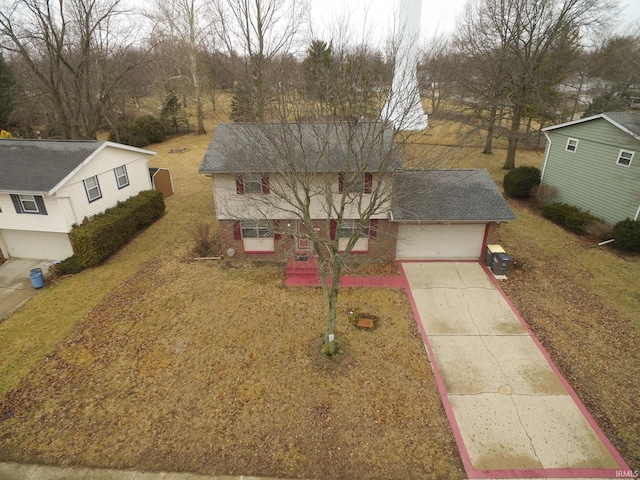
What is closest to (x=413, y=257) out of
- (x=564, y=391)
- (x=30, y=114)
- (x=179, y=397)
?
(x=564, y=391)

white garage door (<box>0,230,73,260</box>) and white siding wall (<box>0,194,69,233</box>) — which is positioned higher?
white siding wall (<box>0,194,69,233</box>)

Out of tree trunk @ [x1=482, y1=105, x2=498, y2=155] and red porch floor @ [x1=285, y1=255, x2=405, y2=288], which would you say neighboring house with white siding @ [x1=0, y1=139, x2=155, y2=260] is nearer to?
red porch floor @ [x1=285, y1=255, x2=405, y2=288]

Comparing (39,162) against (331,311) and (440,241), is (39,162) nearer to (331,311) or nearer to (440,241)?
(331,311)

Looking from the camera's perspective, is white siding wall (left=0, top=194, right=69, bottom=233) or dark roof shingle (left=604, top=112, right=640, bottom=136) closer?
white siding wall (left=0, top=194, right=69, bottom=233)

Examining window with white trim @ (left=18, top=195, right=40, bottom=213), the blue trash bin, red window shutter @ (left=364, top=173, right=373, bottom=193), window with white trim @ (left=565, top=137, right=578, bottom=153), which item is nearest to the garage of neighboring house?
red window shutter @ (left=364, top=173, right=373, bottom=193)

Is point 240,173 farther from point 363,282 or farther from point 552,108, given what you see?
point 552,108

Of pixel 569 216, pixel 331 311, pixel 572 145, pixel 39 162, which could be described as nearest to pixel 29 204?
pixel 39 162

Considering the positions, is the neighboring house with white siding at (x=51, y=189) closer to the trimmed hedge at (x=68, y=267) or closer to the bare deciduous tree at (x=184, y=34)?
the trimmed hedge at (x=68, y=267)
